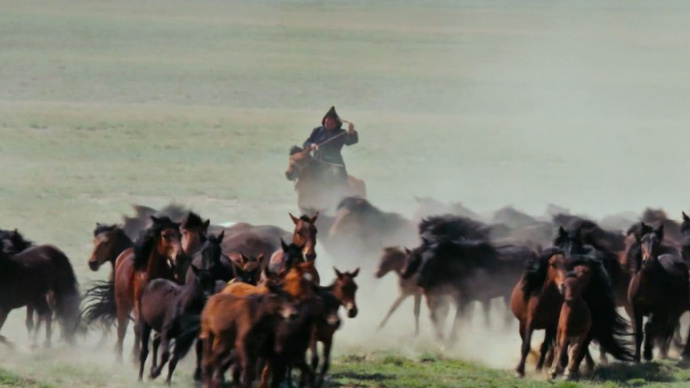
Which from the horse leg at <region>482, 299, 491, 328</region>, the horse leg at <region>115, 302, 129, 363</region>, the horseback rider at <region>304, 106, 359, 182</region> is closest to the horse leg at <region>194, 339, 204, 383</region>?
the horse leg at <region>115, 302, 129, 363</region>

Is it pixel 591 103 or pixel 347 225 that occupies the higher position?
pixel 591 103

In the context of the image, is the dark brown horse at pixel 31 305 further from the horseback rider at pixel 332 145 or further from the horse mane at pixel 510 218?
the horseback rider at pixel 332 145

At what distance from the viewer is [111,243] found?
14.8 m

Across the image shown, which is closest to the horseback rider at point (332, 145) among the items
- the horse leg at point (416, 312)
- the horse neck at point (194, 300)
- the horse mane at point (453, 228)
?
the horse mane at point (453, 228)

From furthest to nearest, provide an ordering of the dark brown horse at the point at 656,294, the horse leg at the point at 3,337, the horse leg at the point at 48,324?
the horse leg at the point at 48,324 → the horse leg at the point at 3,337 → the dark brown horse at the point at 656,294

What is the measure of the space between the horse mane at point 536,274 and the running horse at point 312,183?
24.5ft

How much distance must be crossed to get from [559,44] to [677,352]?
6081 centimetres

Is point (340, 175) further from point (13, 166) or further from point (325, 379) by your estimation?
point (13, 166)

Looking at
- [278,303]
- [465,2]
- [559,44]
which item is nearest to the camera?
[278,303]

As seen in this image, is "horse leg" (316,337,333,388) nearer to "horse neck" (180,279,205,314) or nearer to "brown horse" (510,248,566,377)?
"horse neck" (180,279,205,314)

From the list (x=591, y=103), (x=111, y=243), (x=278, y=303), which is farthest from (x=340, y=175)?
(x=591, y=103)

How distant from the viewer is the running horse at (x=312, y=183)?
20328mm

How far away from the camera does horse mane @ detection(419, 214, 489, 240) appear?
53.3 feet

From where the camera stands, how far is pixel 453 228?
53.8ft
